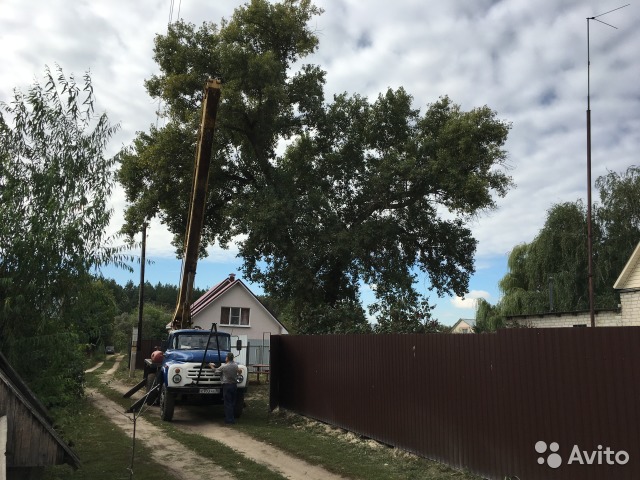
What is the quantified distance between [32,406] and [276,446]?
5527 mm

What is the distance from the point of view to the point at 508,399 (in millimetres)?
7078

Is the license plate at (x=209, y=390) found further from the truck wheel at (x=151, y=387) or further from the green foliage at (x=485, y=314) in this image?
the green foliage at (x=485, y=314)

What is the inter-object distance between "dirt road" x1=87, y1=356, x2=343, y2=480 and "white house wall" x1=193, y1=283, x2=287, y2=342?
24.5 meters

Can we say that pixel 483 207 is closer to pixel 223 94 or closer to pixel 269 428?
pixel 223 94

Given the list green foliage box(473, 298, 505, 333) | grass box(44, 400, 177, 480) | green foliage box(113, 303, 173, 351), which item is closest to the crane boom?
grass box(44, 400, 177, 480)

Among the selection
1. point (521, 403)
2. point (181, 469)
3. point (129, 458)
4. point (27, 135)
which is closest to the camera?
point (521, 403)

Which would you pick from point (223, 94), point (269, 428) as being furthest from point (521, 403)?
point (223, 94)

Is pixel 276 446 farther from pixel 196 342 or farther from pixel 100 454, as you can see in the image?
pixel 196 342

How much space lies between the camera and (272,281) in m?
22.1

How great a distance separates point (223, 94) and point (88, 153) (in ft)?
42.7

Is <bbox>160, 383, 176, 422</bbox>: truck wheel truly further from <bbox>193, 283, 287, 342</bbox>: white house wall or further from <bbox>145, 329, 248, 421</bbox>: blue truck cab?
<bbox>193, 283, 287, 342</bbox>: white house wall

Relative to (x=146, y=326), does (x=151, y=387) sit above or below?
below

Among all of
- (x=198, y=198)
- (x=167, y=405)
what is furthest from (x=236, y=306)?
(x=167, y=405)

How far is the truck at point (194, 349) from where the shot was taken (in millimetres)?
13664
